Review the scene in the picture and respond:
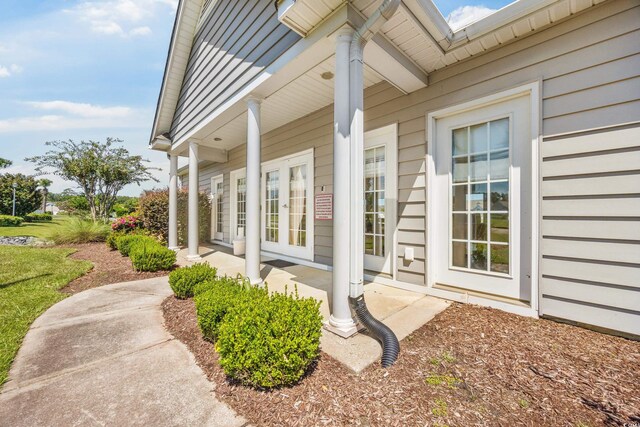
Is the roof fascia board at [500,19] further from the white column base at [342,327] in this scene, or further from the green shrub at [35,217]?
the green shrub at [35,217]

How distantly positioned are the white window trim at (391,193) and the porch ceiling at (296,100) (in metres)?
0.78

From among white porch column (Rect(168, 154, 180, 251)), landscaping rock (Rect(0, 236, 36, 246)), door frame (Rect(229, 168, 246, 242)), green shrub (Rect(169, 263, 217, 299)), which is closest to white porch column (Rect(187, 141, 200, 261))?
white porch column (Rect(168, 154, 180, 251))

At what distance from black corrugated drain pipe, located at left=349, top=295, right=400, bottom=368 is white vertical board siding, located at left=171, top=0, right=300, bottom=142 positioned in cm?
288

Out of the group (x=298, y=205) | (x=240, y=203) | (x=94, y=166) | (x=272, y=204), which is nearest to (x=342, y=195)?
(x=298, y=205)

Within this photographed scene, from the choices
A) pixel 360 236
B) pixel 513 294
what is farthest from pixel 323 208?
pixel 513 294

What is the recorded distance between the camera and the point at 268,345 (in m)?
1.61

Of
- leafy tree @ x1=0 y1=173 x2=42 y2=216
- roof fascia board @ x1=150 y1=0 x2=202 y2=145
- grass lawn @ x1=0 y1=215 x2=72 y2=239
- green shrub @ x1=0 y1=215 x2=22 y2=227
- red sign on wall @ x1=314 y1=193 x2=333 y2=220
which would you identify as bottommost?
grass lawn @ x1=0 y1=215 x2=72 y2=239

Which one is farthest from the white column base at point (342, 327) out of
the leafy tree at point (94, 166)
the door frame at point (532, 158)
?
the leafy tree at point (94, 166)

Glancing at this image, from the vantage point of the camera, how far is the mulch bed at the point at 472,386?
142 cm

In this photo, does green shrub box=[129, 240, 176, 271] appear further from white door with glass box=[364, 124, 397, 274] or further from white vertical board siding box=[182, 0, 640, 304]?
white vertical board siding box=[182, 0, 640, 304]

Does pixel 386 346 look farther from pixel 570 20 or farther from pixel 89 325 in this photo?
pixel 570 20

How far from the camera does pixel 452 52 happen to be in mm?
2877

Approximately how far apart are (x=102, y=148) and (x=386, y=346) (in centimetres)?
1445

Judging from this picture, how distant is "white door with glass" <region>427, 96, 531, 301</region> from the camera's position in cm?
270
